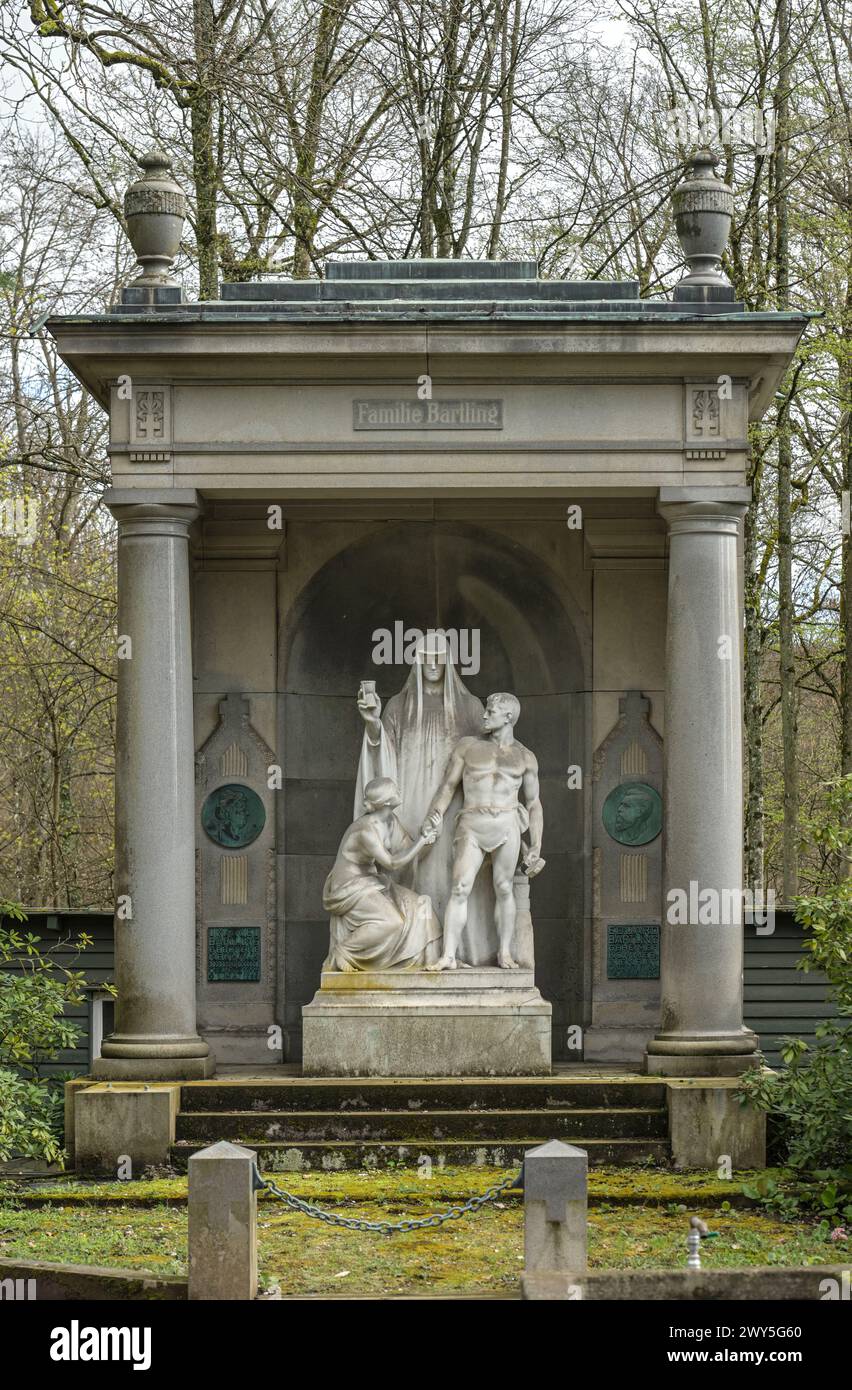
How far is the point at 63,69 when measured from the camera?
20641mm

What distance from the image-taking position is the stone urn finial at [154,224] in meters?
13.4

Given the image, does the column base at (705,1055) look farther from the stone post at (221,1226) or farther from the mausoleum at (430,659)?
the stone post at (221,1226)

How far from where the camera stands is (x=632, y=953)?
14.4 m

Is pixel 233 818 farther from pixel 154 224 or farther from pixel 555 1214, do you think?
pixel 555 1214

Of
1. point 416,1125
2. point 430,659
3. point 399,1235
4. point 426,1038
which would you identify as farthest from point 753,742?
point 399,1235

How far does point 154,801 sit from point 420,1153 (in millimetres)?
2793

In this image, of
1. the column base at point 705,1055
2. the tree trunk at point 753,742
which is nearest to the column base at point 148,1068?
the column base at point 705,1055

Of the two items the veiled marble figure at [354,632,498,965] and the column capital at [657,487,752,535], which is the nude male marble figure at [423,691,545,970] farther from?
the column capital at [657,487,752,535]

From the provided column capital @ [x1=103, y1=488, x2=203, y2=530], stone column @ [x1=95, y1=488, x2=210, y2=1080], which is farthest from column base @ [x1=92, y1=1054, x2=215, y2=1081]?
column capital @ [x1=103, y1=488, x2=203, y2=530]

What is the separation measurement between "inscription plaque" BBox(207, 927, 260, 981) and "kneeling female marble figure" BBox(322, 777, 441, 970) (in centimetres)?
92

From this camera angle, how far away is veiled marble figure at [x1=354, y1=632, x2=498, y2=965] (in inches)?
539

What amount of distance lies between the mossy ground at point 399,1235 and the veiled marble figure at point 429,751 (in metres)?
2.04
